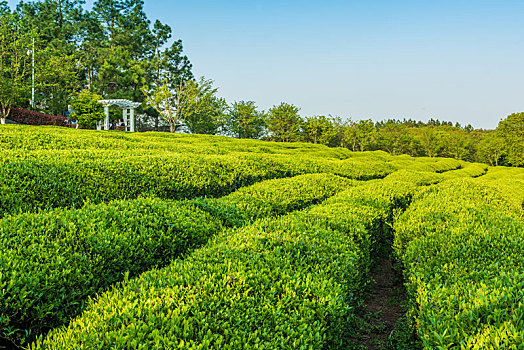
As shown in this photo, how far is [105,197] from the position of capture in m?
5.79

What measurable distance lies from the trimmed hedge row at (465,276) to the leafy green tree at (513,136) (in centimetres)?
5476

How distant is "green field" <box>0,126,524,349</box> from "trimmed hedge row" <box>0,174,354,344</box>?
0.02m

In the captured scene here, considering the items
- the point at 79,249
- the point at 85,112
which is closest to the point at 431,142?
the point at 85,112

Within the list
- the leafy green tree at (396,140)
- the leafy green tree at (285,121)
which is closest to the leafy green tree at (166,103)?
the leafy green tree at (285,121)

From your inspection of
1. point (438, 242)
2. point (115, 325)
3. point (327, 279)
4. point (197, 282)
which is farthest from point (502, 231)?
point (115, 325)

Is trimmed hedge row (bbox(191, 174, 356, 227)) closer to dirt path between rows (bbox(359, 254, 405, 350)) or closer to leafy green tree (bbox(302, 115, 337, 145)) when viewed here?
dirt path between rows (bbox(359, 254, 405, 350))

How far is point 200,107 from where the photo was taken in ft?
144

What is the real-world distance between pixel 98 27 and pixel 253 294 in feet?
211

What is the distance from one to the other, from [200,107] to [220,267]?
42651mm

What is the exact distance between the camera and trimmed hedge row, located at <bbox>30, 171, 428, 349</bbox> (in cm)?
232

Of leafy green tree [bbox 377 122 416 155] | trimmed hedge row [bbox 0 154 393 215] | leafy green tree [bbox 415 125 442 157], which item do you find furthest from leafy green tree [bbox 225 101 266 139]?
trimmed hedge row [bbox 0 154 393 215]

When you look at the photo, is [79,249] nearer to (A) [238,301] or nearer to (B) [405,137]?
(A) [238,301]

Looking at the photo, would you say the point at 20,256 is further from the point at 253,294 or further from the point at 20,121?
the point at 20,121

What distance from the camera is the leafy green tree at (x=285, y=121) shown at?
180 feet
